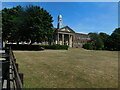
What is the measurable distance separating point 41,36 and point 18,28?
278 inches

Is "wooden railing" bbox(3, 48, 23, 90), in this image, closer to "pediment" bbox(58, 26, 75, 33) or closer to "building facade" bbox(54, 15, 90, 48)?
"building facade" bbox(54, 15, 90, 48)

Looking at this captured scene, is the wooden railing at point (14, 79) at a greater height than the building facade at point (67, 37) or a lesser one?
lesser

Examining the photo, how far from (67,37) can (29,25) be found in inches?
1625

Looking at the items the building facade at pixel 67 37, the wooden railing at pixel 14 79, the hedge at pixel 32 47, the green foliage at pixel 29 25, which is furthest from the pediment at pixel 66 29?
the wooden railing at pixel 14 79

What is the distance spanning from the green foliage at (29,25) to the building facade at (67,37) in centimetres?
2919

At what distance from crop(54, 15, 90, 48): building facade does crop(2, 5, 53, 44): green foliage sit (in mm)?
29189

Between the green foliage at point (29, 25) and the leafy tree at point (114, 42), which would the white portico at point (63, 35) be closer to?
the leafy tree at point (114, 42)

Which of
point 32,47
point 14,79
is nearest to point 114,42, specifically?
point 32,47

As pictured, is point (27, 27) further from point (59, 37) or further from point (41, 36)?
point (59, 37)

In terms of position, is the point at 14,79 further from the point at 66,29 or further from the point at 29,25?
the point at 66,29

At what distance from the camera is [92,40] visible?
254 ft

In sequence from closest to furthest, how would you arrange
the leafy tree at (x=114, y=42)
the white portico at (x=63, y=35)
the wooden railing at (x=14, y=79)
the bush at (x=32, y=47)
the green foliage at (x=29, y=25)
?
the wooden railing at (x=14, y=79) < the green foliage at (x=29, y=25) < the bush at (x=32, y=47) < the leafy tree at (x=114, y=42) < the white portico at (x=63, y=35)

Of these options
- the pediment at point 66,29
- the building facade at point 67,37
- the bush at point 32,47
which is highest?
the pediment at point 66,29

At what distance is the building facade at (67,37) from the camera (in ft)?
206
